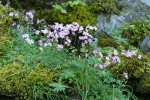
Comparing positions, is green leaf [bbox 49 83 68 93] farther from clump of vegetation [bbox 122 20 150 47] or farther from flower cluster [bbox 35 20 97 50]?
clump of vegetation [bbox 122 20 150 47]

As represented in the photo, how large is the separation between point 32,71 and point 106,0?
2.89 metres

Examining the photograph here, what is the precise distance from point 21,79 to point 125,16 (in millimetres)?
3086

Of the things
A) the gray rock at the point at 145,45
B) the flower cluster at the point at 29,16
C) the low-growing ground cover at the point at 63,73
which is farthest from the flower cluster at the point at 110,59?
the flower cluster at the point at 29,16

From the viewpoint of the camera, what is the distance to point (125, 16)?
621 cm

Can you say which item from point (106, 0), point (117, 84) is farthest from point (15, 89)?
point (106, 0)

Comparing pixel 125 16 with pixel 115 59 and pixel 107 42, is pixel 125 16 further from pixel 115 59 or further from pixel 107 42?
pixel 115 59

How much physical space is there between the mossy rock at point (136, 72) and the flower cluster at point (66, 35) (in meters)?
0.77

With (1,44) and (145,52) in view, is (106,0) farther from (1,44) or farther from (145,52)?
(1,44)

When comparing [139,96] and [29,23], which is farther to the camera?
[29,23]

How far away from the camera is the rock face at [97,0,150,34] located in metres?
5.97

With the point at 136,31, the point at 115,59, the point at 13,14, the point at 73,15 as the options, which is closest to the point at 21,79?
the point at 115,59

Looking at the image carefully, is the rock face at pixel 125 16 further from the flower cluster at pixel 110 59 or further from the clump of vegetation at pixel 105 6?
the flower cluster at pixel 110 59

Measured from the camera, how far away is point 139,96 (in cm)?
427

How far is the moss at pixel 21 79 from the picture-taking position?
11.5 feet
